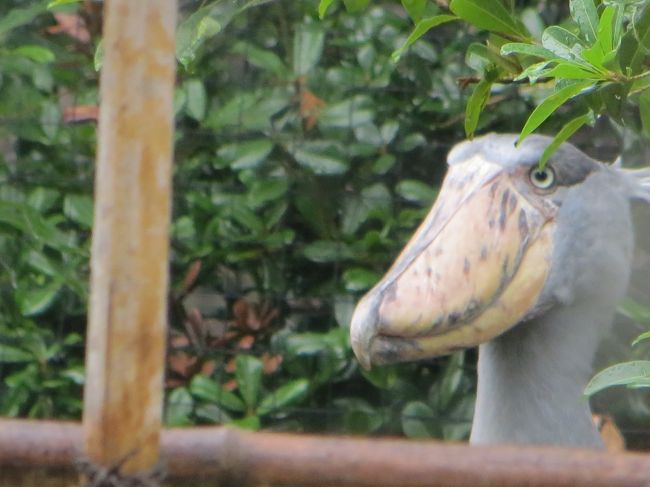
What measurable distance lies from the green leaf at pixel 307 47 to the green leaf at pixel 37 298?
62cm

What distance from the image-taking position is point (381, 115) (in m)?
2.71

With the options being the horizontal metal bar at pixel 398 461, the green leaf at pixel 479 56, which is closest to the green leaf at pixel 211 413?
the green leaf at pixel 479 56

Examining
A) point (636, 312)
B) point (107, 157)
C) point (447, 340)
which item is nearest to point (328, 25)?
point (636, 312)

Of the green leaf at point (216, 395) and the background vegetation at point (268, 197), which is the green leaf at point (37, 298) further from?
the green leaf at point (216, 395)

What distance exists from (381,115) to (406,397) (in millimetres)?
551

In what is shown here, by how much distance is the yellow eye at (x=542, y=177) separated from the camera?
1839mm

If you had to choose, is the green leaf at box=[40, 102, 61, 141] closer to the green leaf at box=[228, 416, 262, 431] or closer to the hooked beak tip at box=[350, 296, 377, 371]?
the green leaf at box=[228, 416, 262, 431]

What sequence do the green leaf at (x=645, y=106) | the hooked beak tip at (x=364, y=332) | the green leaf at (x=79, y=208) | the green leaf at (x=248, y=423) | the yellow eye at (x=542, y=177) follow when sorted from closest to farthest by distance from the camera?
the green leaf at (x=645, y=106) < the hooked beak tip at (x=364, y=332) < the yellow eye at (x=542, y=177) < the green leaf at (x=248, y=423) < the green leaf at (x=79, y=208)

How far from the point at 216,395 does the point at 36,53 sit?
0.73 meters

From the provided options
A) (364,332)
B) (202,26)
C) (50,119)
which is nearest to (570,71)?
(202,26)

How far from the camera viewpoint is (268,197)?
2.65 m

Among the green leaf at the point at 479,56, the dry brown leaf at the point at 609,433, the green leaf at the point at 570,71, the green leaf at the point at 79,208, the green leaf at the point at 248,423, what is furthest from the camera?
the green leaf at the point at 79,208

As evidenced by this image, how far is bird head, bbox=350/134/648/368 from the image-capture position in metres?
1.67

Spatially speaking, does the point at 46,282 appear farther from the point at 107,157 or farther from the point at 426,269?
the point at 107,157
